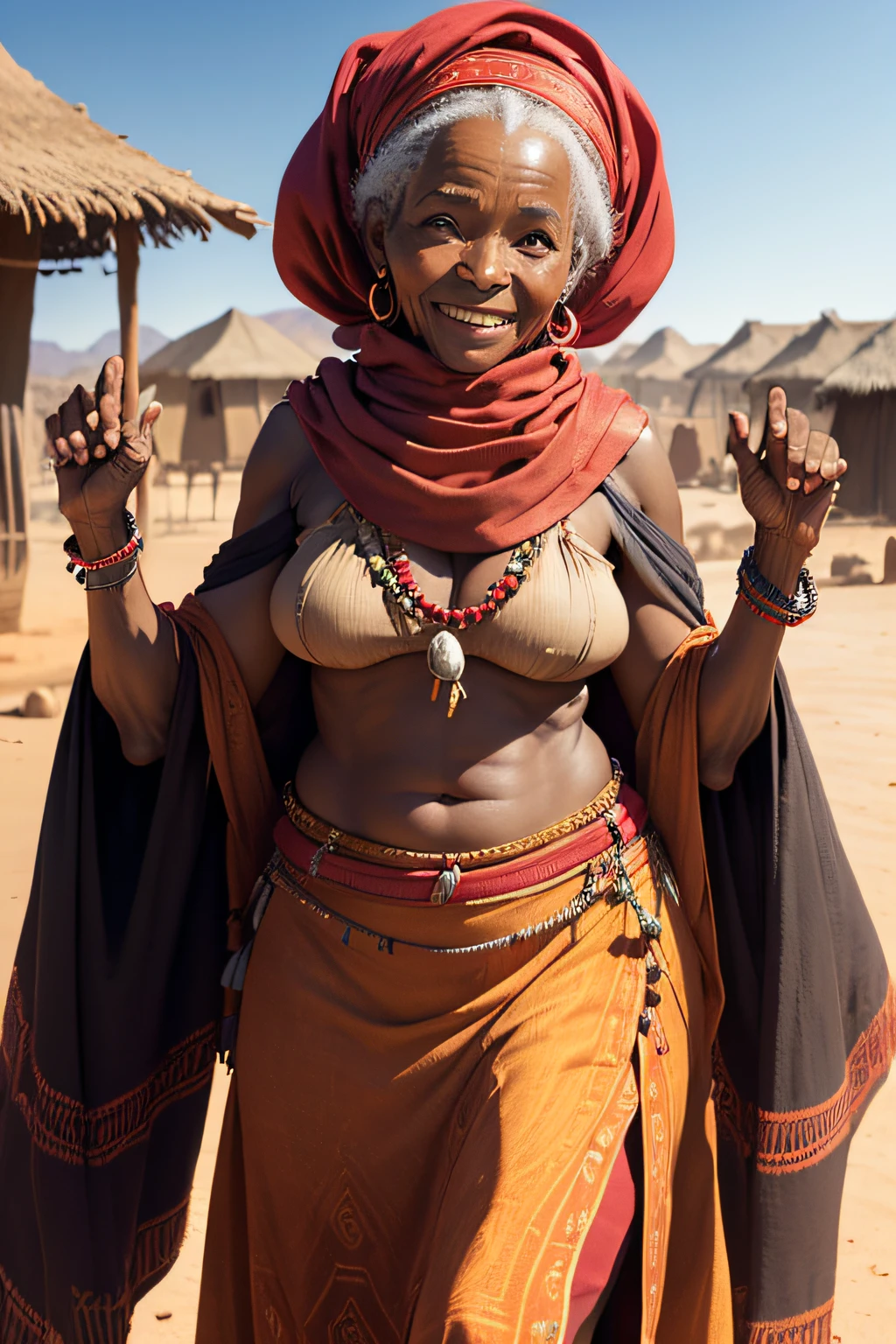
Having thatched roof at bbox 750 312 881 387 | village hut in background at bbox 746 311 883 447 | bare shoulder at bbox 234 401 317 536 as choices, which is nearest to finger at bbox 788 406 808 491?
bare shoulder at bbox 234 401 317 536

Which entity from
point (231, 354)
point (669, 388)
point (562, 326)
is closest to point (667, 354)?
point (669, 388)

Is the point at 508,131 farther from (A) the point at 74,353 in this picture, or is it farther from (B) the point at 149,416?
(A) the point at 74,353

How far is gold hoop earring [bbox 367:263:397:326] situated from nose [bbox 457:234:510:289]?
0.73 feet

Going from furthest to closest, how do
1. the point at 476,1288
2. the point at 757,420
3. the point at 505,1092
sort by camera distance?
the point at 757,420, the point at 505,1092, the point at 476,1288

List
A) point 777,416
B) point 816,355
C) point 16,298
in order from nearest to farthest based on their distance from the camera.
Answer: point 777,416
point 16,298
point 816,355

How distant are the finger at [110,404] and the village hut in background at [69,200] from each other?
8.08 m

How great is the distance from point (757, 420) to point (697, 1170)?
1569 inches

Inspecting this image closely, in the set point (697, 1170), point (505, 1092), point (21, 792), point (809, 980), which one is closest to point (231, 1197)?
point (505, 1092)

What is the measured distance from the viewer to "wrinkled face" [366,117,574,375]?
2.16 meters

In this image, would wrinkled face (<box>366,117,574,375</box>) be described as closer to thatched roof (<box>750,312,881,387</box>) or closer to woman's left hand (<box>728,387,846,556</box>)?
woman's left hand (<box>728,387,846,556</box>)

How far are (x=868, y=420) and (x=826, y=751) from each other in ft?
51.5

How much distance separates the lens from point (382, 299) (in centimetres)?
237

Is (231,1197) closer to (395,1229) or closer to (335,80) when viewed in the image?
(395,1229)

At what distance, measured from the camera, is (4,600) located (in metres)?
11.5
